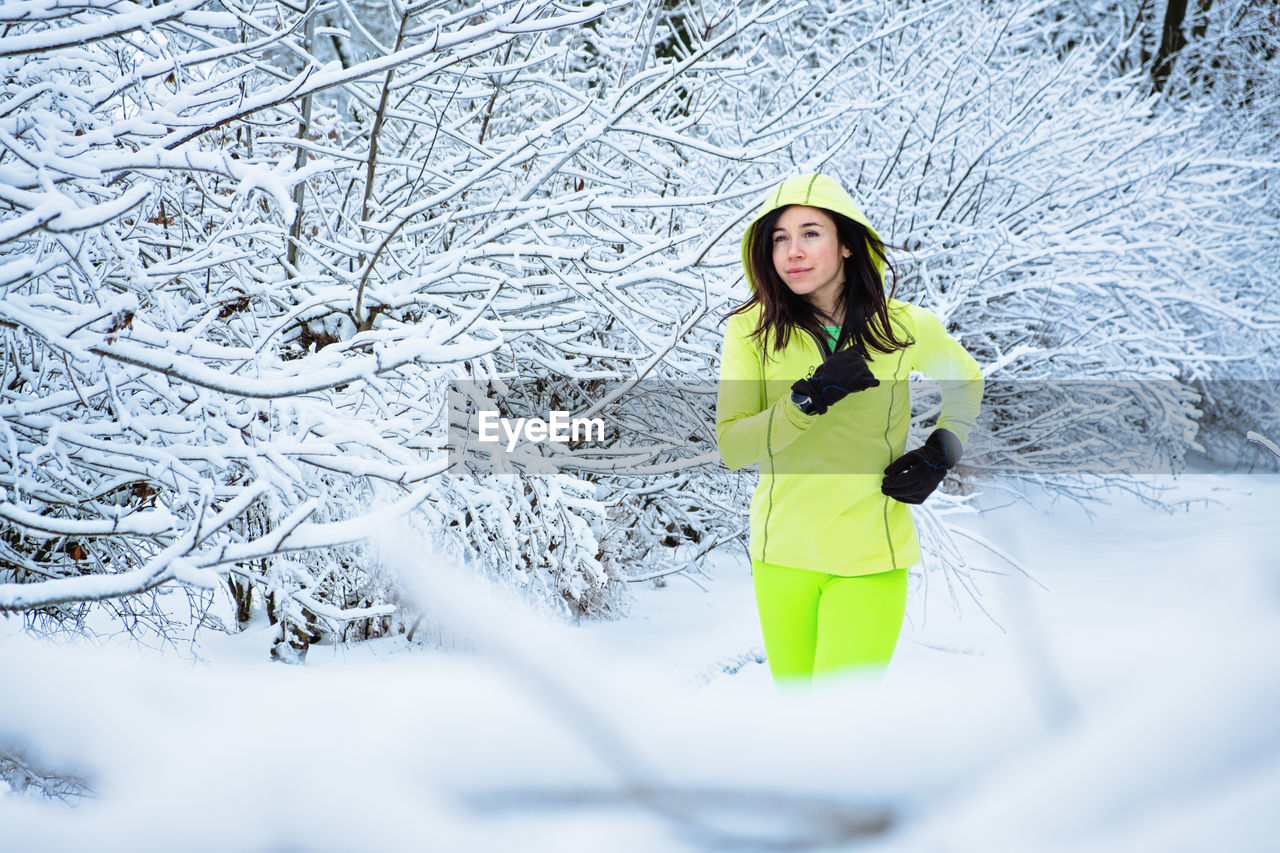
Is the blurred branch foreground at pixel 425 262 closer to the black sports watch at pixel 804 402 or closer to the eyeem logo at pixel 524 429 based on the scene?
the eyeem logo at pixel 524 429

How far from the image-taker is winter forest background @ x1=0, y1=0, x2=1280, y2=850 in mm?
519

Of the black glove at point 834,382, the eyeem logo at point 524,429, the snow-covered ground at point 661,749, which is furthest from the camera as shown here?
the eyeem logo at point 524,429

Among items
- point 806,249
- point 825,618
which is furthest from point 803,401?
point 825,618

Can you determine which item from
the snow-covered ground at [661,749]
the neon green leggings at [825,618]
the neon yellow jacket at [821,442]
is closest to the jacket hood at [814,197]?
the neon yellow jacket at [821,442]

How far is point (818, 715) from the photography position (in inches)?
21.8

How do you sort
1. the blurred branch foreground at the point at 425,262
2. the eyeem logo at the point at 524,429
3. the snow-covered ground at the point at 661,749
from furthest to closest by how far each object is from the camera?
the eyeem logo at the point at 524,429
the blurred branch foreground at the point at 425,262
the snow-covered ground at the point at 661,749

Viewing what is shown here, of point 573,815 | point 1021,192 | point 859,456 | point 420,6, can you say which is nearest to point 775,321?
point 859,456

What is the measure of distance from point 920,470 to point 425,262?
6.45 ft

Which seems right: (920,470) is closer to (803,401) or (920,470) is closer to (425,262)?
(803,401)

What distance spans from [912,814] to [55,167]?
1617 millimetres

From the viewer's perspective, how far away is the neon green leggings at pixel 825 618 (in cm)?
199

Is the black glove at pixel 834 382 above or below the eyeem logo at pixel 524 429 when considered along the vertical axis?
above

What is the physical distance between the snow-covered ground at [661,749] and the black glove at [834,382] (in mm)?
1123

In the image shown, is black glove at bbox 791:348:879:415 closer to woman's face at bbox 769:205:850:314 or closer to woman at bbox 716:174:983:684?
woman at bbox 716:174:983:684
